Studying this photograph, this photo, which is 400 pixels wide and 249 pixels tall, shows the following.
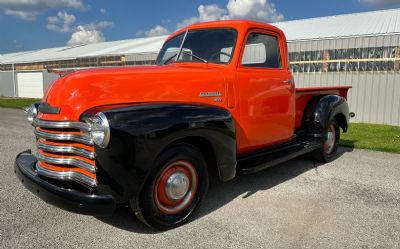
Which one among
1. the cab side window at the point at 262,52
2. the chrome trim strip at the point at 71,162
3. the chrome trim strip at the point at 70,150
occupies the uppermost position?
the cab side window at the point at 262,52

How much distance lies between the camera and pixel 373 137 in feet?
28.7

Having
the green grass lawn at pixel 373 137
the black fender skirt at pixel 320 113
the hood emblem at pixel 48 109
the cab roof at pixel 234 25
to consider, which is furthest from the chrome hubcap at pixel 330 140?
the hood emblem at pixel 48 109

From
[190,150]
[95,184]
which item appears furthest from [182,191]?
[95,184]

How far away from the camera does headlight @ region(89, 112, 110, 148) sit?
8.89 feet

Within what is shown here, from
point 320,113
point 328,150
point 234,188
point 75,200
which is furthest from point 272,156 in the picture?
point 75,200

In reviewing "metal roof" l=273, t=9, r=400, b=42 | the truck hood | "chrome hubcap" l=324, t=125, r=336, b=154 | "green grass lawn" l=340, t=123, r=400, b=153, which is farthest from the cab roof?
"metal roof" l=273, t=9, r=400, b=42

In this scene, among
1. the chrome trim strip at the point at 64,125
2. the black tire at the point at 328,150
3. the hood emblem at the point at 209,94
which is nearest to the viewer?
the chrome trim strip at the point at 64,125

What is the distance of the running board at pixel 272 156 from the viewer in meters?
4.12

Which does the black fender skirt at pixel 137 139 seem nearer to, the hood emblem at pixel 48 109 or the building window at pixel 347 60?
the hood emblem at pixel 48 109

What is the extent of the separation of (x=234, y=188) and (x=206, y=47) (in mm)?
1860

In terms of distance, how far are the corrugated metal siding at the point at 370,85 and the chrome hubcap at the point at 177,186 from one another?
1004 centimetres

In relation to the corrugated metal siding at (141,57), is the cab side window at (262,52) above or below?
below

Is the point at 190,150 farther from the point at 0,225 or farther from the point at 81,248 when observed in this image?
the point at 0,225

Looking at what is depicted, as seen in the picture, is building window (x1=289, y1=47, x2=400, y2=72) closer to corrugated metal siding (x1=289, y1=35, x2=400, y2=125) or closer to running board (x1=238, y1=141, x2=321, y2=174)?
corrugated metal siding (x1=289, y1=35, x2=400, y2=125)
